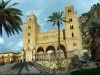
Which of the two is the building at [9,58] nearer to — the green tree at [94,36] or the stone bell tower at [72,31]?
the green tree at [94,36]

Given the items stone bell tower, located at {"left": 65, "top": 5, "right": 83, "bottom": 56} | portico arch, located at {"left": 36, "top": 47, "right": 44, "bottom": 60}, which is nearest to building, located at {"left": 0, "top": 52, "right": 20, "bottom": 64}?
portico arch, located at {"left": 36, "top": 47, "right": 44, "bottom": 60}

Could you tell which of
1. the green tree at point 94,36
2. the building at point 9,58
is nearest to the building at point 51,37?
the building at point 9,58

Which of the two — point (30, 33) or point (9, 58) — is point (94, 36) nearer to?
point (9, 58)

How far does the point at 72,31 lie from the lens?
94.2 m

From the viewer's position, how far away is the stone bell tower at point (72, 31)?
9131 centimetres

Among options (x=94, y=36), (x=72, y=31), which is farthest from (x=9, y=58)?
(x=72, y=31)

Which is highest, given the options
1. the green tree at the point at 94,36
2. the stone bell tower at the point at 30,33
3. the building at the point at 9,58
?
the stone bell tower at the point at 30,33

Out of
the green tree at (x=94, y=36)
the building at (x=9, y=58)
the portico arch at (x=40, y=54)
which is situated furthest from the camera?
the portico arch at (x=40, y=54)

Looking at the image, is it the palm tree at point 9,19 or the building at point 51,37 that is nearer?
the palm tree at point 9,19

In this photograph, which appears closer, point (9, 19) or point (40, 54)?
point (9, 19)

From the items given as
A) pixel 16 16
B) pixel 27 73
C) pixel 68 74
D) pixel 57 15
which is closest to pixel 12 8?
pixel 16 16

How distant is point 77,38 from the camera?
92562 millimetres

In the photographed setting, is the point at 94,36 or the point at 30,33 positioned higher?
the point at 30,33

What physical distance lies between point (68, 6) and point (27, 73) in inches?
2085
